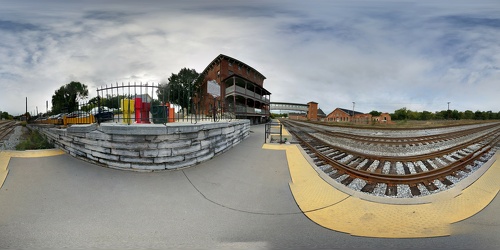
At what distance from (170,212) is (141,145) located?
81.3 inches

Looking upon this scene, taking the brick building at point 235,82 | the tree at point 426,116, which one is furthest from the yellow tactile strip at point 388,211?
the tree at point 426,116

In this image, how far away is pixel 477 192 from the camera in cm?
394

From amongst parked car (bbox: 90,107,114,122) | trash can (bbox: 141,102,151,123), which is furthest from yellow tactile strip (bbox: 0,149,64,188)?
trash can (bbox: 141,102,151,123)

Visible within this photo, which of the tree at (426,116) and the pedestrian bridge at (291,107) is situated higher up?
the pedestrian bridge at (291,107)

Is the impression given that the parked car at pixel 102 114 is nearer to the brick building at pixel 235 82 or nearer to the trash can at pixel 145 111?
the trash can at pixel 145 111

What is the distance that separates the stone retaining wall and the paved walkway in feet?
0.85

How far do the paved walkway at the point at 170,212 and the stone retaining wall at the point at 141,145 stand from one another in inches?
10.3

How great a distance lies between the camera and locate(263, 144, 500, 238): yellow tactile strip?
3.01 metres

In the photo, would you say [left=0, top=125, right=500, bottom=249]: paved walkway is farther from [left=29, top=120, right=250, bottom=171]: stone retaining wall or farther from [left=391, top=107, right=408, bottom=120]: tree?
[left=391, top=107, right=408, bottom=120]: tree

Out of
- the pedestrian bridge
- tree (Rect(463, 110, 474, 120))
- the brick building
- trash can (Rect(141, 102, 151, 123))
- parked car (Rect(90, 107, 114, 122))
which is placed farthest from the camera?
the pedestrian bridge

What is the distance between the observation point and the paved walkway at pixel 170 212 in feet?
9.13

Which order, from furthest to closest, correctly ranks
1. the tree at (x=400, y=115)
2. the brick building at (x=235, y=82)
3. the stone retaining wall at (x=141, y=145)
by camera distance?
the tree at (x=400, y=115) < the brick building at (x=235, y=82) < the stone retaining wall at (x=141, y=145)

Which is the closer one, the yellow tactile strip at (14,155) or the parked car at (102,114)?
the yellow tactile strip at (14,155)

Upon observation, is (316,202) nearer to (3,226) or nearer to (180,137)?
(180,137)
